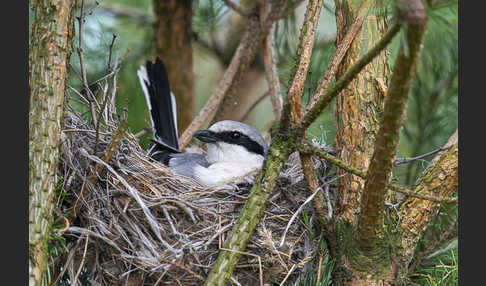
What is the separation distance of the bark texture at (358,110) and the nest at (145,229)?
229mm

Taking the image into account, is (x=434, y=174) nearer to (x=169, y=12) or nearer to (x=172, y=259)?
(x=172, y=259)

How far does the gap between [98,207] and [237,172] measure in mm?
941

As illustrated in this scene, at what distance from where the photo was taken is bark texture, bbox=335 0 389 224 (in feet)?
8.04

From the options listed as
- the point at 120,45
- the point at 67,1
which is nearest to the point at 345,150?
the point at 67,1

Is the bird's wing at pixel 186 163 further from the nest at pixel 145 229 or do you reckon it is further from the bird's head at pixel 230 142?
the nest at pixel 145 229

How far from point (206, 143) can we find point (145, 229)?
1162mm

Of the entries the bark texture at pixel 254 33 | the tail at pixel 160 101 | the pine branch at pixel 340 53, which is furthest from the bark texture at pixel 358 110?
the tail at pixel 160 101

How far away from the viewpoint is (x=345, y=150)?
2.50 metres

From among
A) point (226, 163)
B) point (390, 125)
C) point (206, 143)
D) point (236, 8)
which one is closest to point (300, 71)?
point (390, 125)

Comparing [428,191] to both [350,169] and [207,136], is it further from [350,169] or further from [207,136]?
[207,136]

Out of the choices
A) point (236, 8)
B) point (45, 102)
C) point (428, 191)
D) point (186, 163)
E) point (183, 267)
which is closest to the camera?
point (45, 102)

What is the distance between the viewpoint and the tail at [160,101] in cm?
356

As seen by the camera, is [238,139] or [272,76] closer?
[238,139]

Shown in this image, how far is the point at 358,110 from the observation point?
2467 mm
